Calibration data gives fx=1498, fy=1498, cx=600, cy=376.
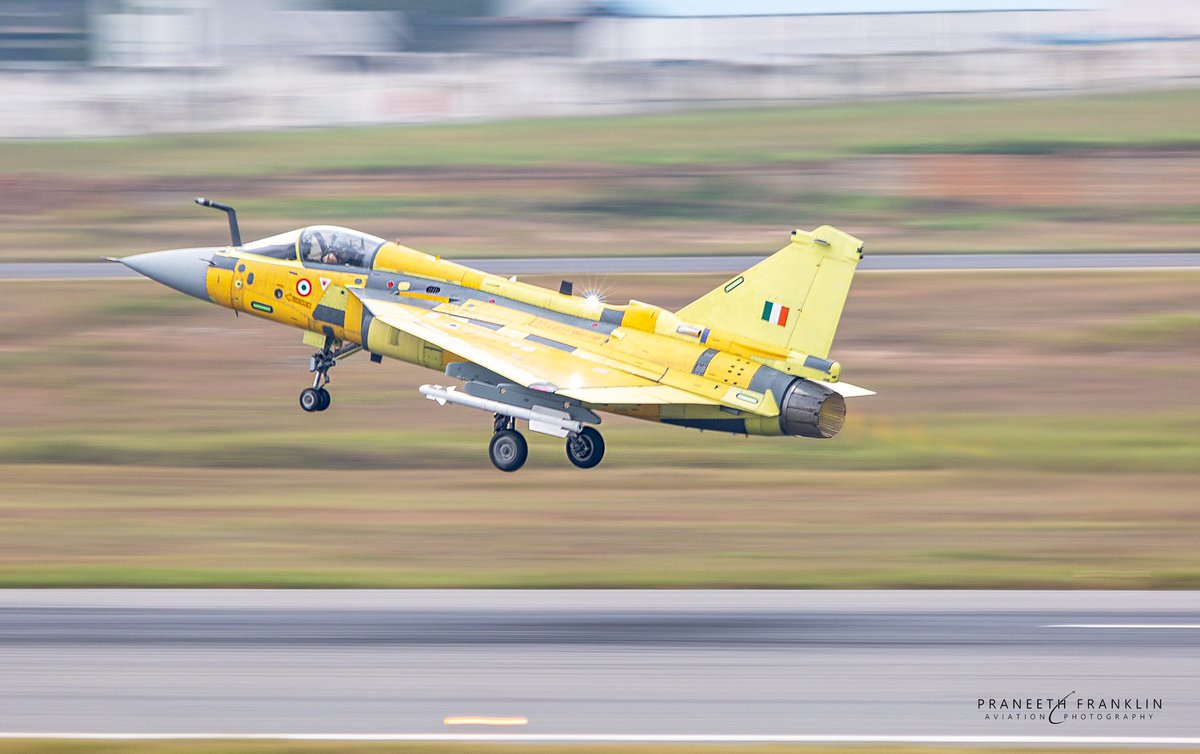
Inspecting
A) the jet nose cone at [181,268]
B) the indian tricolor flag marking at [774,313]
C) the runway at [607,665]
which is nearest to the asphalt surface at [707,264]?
the jet nose cone at [181,268]

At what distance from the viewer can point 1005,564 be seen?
20453 millimetres

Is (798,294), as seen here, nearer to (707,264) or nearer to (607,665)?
(607,665)

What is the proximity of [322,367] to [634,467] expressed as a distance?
6098 millimetres

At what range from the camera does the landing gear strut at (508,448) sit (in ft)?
84.7

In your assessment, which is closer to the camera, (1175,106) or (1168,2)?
(1175,106)

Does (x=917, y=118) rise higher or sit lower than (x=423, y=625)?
higher

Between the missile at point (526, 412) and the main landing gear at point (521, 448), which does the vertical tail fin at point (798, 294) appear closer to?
the missile at point (526, 412)

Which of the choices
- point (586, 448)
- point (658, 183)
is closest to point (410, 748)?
point (586, 448)

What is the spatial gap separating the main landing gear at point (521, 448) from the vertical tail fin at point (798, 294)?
349 centimetres

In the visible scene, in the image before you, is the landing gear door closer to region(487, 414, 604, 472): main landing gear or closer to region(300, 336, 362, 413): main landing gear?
region(300, 336, 362, 413): main landing gear

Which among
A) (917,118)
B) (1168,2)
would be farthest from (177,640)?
(1168,2)

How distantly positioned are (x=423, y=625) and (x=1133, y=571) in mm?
9590

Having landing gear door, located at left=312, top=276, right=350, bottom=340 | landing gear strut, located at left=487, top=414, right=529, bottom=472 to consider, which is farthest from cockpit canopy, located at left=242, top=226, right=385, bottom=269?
landing gear strut, located at left=487, top=414, right=529, bottom=472

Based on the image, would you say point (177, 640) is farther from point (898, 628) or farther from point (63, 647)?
point (898, 628)
